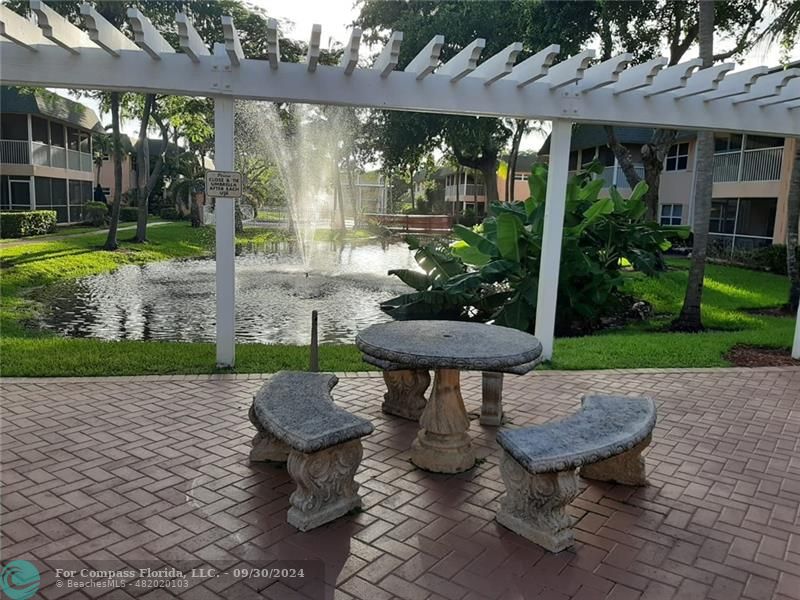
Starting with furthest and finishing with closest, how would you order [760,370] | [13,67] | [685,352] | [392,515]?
[685,352] → [760,370] → [13,67] → [392,515]

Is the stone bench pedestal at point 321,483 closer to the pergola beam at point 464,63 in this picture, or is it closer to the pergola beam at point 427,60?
the pergola beam at point 427,60

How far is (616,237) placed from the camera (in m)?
9.29

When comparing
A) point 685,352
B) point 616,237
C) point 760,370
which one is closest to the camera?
point 760,370

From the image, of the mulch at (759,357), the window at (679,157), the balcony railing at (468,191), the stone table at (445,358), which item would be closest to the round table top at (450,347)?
the stone table at (445,358)

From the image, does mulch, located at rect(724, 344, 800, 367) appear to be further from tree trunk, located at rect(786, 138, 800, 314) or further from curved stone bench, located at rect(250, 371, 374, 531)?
curved stone bench, located at rect(250, 371, 374, 531)

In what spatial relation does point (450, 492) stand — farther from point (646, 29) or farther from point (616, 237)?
point (646, 29)

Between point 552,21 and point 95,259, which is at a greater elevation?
point 552,21

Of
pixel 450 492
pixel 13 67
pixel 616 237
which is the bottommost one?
pixel 450 492

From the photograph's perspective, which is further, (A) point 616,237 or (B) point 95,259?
(B) point 95,259

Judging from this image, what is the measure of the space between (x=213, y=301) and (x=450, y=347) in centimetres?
872

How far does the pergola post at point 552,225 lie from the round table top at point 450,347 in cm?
222

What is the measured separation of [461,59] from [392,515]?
13.1ft

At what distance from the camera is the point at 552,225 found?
6.62 m

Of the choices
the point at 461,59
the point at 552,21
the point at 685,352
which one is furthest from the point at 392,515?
the point at 552,21
